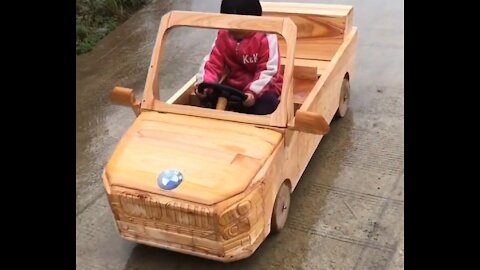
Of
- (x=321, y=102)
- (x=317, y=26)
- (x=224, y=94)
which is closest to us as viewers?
(x=224, y=94)

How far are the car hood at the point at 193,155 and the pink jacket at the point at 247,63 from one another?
346 mm

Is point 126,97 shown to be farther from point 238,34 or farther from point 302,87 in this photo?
point 302,87

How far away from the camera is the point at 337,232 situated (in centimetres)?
336

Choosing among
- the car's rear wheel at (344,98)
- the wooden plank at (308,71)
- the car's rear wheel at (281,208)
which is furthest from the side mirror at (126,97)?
the car's rear wheel at (344,98)

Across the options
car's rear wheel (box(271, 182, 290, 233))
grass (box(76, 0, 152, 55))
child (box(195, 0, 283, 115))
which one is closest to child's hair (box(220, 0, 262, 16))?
child (box(195, 0, 283, 115))

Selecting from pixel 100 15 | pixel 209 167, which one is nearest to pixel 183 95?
pixel 209 167

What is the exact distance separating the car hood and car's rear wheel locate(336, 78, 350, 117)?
1.26 m

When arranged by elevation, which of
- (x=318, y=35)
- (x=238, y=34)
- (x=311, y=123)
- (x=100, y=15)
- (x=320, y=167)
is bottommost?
(x=100, y=15)

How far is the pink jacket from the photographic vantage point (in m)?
3.46

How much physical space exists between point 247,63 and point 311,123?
0.66 metres

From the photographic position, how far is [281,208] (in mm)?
3320

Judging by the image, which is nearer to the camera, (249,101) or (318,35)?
(249,101)

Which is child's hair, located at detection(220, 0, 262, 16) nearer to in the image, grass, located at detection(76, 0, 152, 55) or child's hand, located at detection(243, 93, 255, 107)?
child's hand, located at detection(243, 93, 255, 107)
